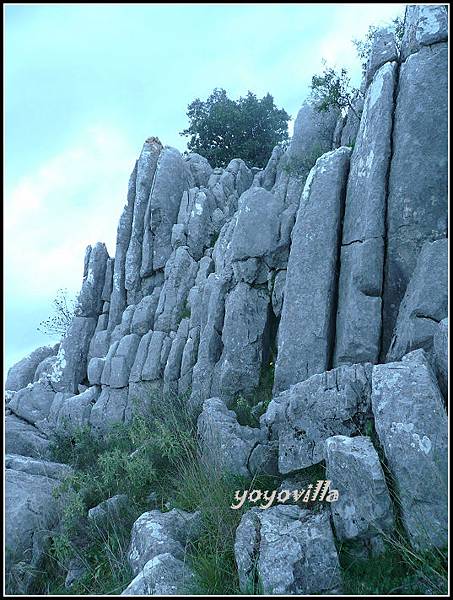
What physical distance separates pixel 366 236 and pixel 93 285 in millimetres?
19570

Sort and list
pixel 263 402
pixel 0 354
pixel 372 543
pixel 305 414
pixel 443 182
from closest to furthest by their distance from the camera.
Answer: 1. pixel 372 543
2. pixel 0 354
3. pixel 305 414
4. pixel 443 182
5. pixel 263 402

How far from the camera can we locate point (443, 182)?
11773mm

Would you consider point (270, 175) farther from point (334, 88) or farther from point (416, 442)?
point (416, 442)

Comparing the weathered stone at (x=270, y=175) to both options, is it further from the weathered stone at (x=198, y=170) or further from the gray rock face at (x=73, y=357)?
the gray rock face at (x=73, y=357)

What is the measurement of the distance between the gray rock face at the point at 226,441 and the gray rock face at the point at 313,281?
6.68ft

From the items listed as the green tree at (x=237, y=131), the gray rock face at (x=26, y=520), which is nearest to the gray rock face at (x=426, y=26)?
the gray rock face at (x=26, y=520)

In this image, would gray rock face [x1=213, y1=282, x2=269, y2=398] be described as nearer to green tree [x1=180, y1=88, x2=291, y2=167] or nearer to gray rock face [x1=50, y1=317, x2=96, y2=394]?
gray rock face [x1=50, y1=317, x2=96, y2=394]

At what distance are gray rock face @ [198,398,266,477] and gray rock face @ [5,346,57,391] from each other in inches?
722

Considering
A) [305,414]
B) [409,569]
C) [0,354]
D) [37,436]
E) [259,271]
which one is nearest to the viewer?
[409,569]

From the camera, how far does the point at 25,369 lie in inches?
1112

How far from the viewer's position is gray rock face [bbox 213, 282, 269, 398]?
15.4 metres

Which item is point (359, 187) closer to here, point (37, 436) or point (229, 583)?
point (229, 583)

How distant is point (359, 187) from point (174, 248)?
13484 mm

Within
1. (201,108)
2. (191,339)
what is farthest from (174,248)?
(201,108)
